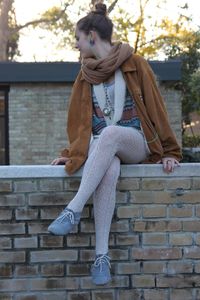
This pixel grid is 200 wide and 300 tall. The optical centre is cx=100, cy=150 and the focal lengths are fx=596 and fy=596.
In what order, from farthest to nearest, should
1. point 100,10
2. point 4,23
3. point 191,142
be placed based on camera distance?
point 4,23
point 191,142
point 100,10

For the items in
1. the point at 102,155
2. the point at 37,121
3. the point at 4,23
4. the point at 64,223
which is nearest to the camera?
the point at 64,223

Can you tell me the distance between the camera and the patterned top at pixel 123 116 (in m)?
4.01

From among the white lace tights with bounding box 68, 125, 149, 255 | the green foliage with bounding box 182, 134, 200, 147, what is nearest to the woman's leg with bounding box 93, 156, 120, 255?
the white lace tights with bounding box 68, 125, 149, 255

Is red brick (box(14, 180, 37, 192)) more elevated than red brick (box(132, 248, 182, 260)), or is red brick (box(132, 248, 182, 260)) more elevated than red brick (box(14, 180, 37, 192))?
red brick (box(14, 180, 37, 192))

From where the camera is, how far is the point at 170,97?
14.3m

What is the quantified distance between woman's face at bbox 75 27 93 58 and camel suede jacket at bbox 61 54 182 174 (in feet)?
0.68

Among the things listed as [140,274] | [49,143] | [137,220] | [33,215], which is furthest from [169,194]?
[49,143]

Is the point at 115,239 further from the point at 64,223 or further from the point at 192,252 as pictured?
the point at 64,223

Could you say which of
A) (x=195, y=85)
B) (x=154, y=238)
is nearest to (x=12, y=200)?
(x=154, y=238)

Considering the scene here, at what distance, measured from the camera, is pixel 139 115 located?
3994 mm

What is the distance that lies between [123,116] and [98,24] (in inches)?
24.7

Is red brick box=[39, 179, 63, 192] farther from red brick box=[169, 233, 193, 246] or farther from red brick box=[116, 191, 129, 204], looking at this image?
red brick box=[169, 233, 193, 246]

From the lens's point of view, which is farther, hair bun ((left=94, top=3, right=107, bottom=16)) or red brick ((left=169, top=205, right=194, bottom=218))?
red brick ((left=169, top=205, right=194, bottom=218))

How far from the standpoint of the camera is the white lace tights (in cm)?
368
